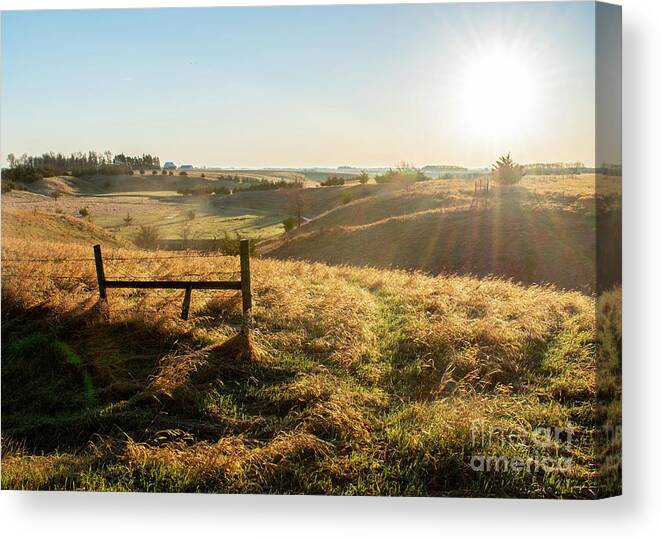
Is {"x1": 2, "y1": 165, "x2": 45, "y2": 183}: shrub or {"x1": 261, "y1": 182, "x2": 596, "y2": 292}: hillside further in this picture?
{"x1": 2, "y1": 165, "x2": 45, "y2": 183}: shrub

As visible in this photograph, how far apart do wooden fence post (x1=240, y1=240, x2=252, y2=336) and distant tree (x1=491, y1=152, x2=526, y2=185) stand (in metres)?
2.39

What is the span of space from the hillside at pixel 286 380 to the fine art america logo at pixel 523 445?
0.03 m

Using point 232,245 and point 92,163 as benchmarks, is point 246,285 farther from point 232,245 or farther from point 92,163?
point 92,163

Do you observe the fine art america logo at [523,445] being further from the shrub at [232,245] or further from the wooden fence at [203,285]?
the shrub at [232,245]

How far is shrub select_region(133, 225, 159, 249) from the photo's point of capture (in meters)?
5.50

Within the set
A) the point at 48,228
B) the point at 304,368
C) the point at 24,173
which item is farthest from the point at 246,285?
the point at 24,173

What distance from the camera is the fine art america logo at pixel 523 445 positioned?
479 cm

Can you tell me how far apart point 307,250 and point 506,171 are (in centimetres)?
198

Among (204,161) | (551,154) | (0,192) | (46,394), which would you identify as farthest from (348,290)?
(0,192)

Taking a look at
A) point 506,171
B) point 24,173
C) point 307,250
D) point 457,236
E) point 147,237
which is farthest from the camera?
point 457,236

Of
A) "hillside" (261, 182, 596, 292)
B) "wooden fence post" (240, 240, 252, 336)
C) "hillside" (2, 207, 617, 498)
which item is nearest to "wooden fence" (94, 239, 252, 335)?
"wooden fence post" (240, 240, 252, 336)

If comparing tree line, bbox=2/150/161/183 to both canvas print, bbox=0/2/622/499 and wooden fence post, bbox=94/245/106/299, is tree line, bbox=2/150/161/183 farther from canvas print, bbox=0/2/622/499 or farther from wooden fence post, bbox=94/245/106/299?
wooden fence post, bbox=94/245/106/299

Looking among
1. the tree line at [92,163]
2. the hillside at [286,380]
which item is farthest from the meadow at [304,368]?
the tree line at [92,163]

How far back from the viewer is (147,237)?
5.54 metres
